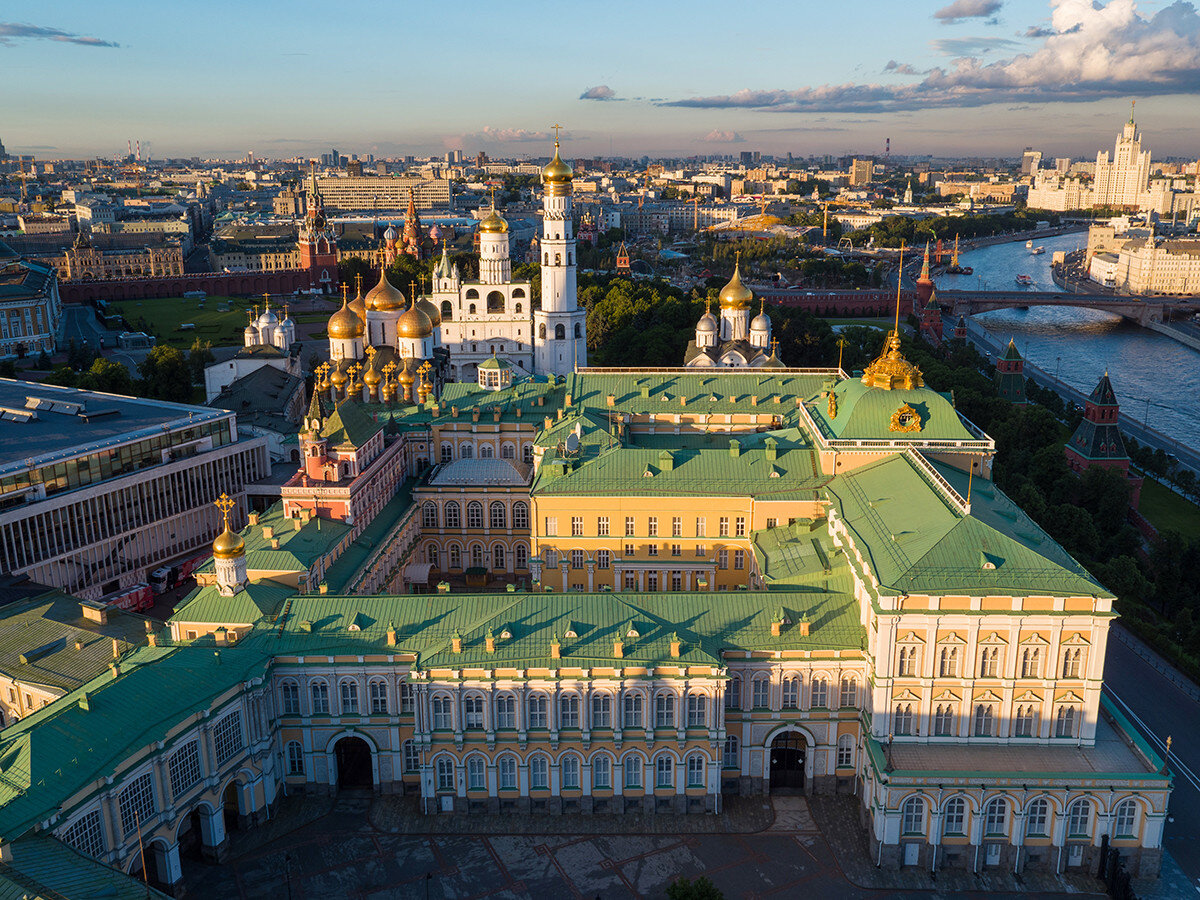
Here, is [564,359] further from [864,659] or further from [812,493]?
[864,659]

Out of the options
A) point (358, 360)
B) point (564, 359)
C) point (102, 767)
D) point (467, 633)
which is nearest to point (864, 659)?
point (467, 633)

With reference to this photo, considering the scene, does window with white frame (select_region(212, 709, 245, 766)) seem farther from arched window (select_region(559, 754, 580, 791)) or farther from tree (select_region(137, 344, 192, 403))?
tree (select_region(137, 344, 192, 403))

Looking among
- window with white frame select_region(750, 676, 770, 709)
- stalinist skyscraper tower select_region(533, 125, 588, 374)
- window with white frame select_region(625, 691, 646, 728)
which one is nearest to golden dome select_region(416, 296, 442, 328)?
stalinist skyscraper tower select_region(533, 125, 588, 374)

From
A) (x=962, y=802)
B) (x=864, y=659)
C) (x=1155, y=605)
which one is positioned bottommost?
(x=1155, y=605)

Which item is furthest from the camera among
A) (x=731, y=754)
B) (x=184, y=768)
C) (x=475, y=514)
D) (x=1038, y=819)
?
(x=475, y=514)

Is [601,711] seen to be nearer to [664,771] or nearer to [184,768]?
[664,771]

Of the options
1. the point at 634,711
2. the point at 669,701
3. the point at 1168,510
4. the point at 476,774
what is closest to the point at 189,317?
the point at 1168,510
